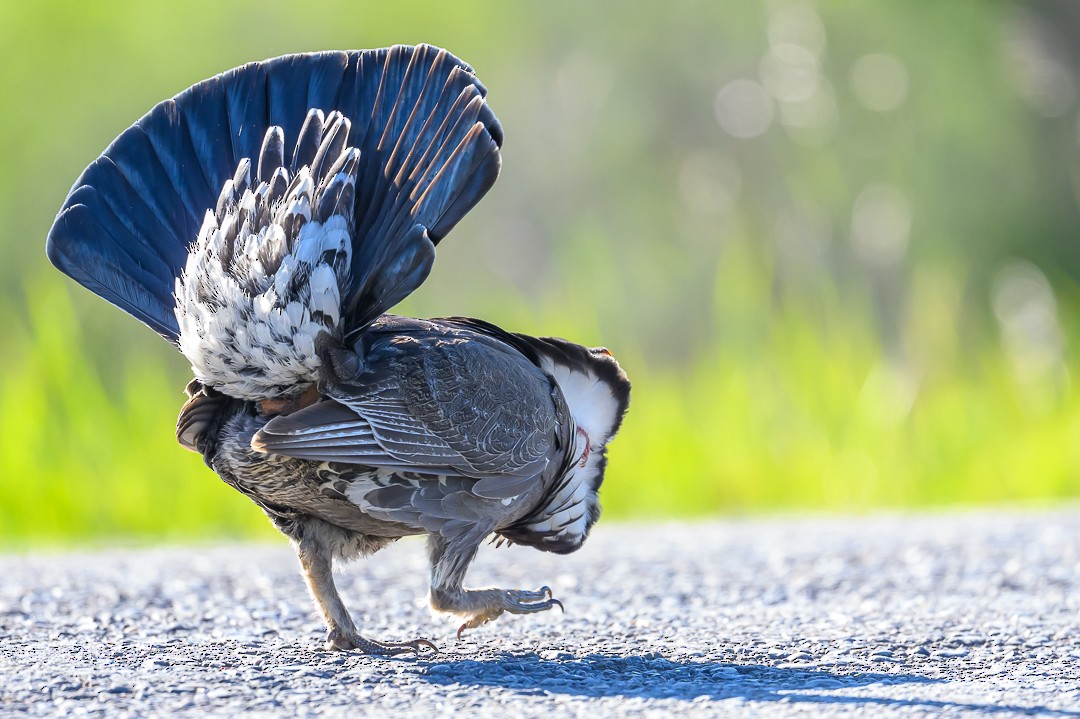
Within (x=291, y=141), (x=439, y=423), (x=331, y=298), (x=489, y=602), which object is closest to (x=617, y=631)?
(x=489, y=602)

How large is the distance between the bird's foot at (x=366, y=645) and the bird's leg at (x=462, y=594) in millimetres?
144

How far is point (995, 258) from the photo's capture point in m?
12.9

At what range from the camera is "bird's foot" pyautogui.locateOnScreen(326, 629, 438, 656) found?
14.3ft

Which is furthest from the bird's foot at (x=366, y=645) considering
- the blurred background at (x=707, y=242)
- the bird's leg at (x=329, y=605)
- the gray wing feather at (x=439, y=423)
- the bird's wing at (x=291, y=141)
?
the blurred background at (x=707, y=242)

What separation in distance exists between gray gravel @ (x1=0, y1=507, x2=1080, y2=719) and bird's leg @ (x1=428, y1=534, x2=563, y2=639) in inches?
5.7

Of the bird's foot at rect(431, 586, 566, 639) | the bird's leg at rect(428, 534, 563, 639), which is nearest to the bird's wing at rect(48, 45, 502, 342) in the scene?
the bird's leg at rect(428, 534, 563, 639)

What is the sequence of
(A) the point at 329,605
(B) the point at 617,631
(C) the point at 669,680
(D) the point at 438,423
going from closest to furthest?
(C) the point at 669,680 → (D) the point at 438,423 → (A) the point at 329,605 → (B) the point at 617,631

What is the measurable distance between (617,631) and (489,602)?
0.64m

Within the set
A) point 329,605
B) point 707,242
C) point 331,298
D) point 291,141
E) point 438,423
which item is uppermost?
point 707,242

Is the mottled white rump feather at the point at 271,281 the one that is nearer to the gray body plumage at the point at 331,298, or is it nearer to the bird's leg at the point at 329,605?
the gray body plumage at the point at 331,298

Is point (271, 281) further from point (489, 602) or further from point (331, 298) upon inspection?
point (489, 602)

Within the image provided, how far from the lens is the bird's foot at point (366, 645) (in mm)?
4371

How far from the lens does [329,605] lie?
14.5 feet

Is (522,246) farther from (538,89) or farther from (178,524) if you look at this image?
(178,524)
